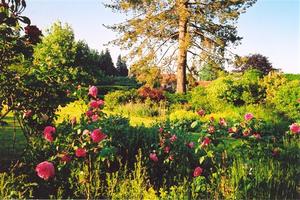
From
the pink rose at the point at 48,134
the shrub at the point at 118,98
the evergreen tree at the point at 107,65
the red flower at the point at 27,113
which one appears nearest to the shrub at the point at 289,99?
the shrub at the point at 118,98

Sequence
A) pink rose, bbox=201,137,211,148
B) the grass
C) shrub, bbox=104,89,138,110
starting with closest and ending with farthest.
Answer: pink rose, bbox=201,137,211,148 → the grass → shrub, bbox=104,89,138,110

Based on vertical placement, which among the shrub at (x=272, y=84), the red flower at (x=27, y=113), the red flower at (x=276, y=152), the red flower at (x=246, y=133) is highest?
the shrub at (x=272, y=84)

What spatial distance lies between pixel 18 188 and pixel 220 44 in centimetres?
2072

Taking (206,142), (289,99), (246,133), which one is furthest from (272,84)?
(206,142)

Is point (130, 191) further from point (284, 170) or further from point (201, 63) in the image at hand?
point (201, 63)

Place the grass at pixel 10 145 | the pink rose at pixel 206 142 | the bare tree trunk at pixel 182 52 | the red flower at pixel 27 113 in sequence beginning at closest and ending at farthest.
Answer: the pink rose at pixel 206 142 < the red flower at pixel 27 113 < the grass at pixel 10 145 < the bare tree trunk at pixel 182 52

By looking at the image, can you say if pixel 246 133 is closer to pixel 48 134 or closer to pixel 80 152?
pixel 80 152

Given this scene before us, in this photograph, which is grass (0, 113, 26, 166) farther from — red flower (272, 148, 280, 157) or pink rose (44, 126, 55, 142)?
red flower (272, 148, 280, 157)

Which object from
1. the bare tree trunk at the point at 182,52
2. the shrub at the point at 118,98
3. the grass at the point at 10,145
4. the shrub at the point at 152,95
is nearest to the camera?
the grass at the point at 10,145

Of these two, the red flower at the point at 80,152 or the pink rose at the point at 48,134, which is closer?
the red flower at the point at 80,152

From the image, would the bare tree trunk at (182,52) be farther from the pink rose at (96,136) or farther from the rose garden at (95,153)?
the pink rose at (96,136)

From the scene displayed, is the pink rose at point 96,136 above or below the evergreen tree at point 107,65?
below

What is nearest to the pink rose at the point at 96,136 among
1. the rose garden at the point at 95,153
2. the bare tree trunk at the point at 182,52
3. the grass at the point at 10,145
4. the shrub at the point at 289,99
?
the rose garden at the point at 95,153

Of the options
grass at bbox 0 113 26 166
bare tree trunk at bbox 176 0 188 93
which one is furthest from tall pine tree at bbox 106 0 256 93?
grass at bbox 0 113 26 166
